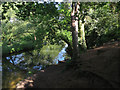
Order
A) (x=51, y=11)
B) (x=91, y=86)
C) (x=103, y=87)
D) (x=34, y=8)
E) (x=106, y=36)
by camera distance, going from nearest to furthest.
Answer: (x=103, y=87) < (x=91, y=86) < (x=34, y=8) < (x=51, y=11) < (x=106, y=36)

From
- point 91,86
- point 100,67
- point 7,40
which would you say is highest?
point 7,40

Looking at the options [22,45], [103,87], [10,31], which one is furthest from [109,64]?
[10,31]

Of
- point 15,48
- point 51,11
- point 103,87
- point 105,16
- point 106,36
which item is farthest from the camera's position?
point 15,48

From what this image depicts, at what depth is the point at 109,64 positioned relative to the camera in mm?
3660

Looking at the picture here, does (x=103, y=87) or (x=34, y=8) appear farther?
(x=34, y=8)

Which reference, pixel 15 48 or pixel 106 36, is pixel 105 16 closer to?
pixel 106 36

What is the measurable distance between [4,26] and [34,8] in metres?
20.0

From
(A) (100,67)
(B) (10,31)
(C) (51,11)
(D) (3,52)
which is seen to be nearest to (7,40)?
(B) (10,31)

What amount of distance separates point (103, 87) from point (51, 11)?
5.13 meters

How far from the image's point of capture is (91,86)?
3.21 m

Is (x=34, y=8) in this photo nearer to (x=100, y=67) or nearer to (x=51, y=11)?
(x=51, y=11)

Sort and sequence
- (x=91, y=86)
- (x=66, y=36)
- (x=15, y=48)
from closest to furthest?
(x=91, y=86) < (x=66, y=36) < (x=15, y=48)

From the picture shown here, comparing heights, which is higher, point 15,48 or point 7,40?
point 7,40

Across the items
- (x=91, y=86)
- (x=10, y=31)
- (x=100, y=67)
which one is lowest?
(x=91, y=86)
